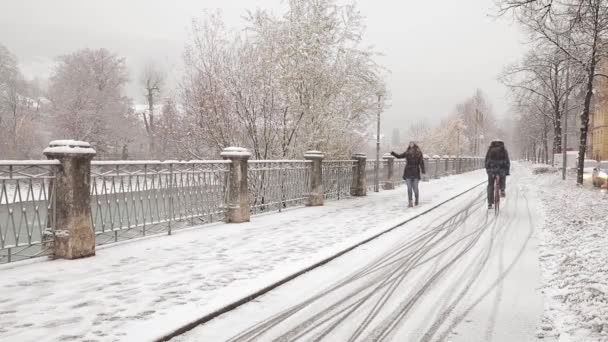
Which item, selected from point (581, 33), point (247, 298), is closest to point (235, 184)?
point (247, 298)

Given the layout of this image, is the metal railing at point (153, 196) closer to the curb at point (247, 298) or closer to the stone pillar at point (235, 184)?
the stone pillar at point (235, 184)

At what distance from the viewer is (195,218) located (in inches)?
359

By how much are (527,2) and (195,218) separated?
33.7ft

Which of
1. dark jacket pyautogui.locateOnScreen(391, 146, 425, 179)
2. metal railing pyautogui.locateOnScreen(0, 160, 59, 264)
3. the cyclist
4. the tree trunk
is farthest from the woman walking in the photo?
the tree trunk

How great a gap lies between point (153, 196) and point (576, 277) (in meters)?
6.57

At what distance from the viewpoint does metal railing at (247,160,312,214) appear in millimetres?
11789

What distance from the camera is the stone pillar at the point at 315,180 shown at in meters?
13.3

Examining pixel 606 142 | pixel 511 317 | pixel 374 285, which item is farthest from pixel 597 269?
pixel 606 142

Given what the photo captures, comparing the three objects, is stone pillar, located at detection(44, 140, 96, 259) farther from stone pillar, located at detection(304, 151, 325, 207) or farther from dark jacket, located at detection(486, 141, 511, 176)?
dark jacket, located at detection(486, 141, 511, 176)

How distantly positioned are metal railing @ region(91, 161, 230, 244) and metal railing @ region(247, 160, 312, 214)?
6.48 feet

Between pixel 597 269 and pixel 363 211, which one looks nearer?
pixel 597 269

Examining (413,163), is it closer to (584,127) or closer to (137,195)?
(137,195)

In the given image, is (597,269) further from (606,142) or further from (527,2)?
(606,142)

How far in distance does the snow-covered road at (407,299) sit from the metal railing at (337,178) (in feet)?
23.7
